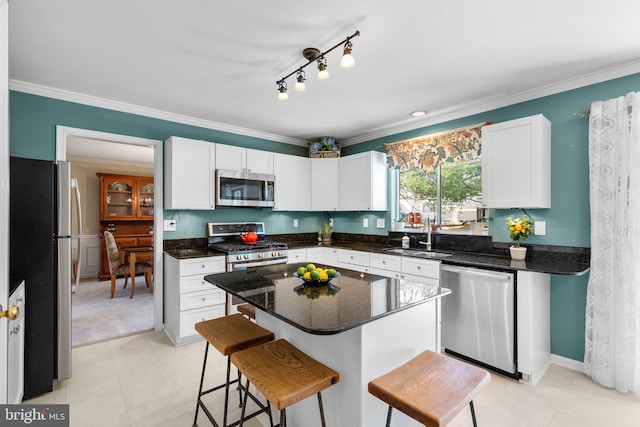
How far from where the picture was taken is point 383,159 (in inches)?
163

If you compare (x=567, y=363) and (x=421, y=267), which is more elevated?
(x=421, y=267)

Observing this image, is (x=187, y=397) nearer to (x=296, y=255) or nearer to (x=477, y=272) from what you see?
(x=296, y=255)

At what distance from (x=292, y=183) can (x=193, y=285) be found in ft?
6.26

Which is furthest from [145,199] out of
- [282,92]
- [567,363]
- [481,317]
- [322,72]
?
[567,363]

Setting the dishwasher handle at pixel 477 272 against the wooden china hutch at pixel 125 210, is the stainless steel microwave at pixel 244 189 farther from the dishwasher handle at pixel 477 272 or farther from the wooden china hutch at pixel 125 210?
the wooden china hutch at pixel 125 210

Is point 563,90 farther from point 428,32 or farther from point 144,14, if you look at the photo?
point 144,14

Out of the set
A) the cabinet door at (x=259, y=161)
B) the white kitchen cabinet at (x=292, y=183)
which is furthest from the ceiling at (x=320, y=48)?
the white kitchen cabinet at (x=292, y=183)

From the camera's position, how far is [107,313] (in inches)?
161

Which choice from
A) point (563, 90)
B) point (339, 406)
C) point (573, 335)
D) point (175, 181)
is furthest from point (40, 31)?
point (573, 335)

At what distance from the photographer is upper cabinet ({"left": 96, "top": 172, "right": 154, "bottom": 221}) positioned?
626 cm

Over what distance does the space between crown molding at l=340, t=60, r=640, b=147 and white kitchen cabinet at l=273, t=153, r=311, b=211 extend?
1.09 meters

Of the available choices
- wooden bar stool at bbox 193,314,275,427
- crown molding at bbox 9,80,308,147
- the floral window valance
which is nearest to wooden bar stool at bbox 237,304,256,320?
wooden bar stool at bbox 193,314,275,427

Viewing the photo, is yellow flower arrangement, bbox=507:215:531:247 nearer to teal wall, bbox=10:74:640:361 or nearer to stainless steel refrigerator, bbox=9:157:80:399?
teal wall, bbox=10:74:640:361

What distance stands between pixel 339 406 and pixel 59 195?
2.48 meters
